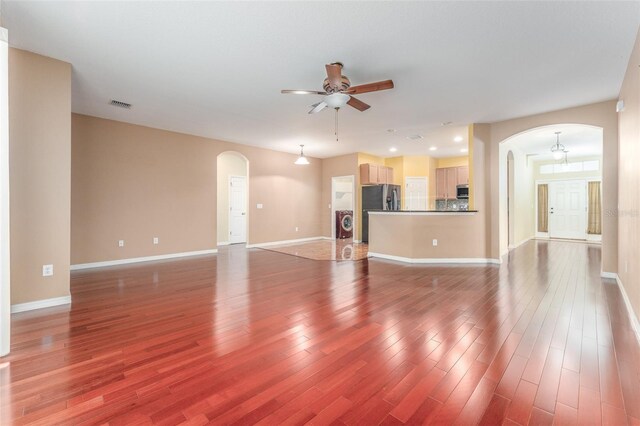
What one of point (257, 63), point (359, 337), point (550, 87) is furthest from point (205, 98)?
point (550, 87)

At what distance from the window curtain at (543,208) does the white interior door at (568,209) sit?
81 millimetres

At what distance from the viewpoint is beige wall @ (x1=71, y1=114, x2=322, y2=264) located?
5.06 meters

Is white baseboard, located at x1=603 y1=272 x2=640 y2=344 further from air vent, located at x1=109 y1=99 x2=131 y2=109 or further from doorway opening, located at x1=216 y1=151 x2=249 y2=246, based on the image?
doorway opening, located at x1=216 y1=151 x2=249 y2=246

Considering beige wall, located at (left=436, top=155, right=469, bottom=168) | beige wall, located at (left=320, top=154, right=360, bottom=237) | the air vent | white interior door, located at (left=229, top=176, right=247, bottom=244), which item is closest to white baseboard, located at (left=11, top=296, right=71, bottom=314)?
the air vent

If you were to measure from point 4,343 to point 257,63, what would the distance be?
3308 mm

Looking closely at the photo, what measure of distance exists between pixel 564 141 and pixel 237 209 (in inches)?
336

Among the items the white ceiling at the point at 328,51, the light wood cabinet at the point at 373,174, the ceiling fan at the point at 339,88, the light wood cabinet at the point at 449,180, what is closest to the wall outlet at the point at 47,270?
the white ceiling at the point at 328,51

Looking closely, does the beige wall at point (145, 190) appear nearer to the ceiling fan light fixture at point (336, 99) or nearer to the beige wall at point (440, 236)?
the beige wall at point (440, 236)

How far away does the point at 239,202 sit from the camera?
8.52 m

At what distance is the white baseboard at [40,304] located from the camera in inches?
117

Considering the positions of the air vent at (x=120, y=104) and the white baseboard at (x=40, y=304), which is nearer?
the white baseboard at (x=40, y=304)

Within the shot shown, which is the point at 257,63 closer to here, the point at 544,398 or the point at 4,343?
the point at 4,343

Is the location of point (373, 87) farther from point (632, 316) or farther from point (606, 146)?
point (606, 146)

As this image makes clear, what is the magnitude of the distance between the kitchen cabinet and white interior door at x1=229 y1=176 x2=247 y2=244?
263 inches
